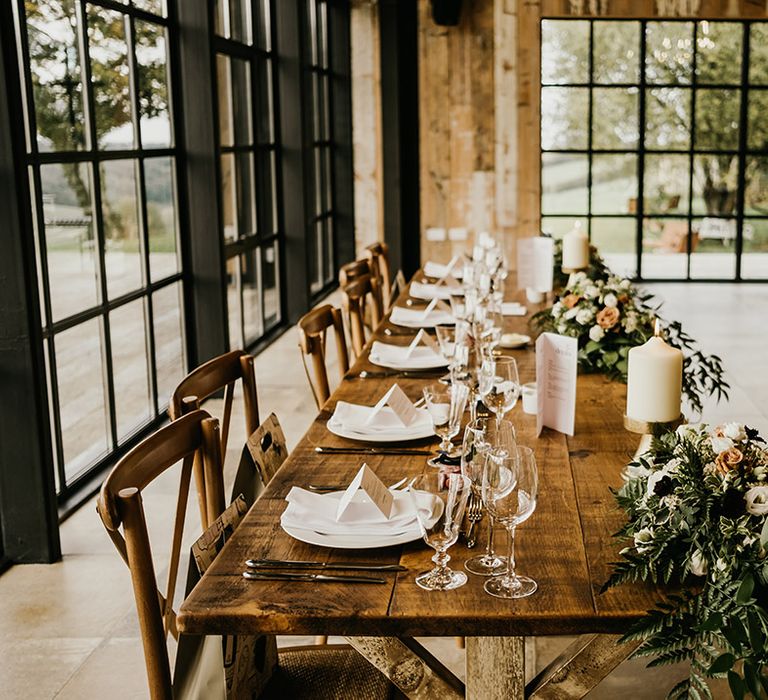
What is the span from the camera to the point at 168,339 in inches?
220

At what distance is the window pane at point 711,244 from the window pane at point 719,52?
1507 millimetres

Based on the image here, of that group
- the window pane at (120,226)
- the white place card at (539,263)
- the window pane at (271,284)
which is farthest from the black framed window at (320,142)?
the white place card at (539,263)

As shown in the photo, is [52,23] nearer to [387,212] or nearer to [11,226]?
[11,226]

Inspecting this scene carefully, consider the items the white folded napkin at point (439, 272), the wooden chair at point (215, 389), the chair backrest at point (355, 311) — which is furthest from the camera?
the white folded napkin at point (439, 272)

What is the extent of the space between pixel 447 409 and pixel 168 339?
337 centimetres

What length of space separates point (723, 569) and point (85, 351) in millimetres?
3336

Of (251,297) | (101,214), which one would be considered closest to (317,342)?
(101,214)

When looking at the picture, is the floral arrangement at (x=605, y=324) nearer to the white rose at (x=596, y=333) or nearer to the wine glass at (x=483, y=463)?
the white rose at (x=596, y=333)

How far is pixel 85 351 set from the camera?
173 inches

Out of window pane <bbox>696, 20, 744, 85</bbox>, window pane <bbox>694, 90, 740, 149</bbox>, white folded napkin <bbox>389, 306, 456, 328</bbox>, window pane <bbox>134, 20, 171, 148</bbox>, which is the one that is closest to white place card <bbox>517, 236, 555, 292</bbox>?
white folded napkin <bbox>389, 306, 456, 328</bbox>

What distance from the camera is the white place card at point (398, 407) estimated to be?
2.65m

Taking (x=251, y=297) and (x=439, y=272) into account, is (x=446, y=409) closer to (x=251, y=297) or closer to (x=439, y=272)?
(x=439, y=272)

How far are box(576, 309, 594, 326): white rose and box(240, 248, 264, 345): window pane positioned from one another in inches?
160

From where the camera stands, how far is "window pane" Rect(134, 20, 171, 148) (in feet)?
16.9
